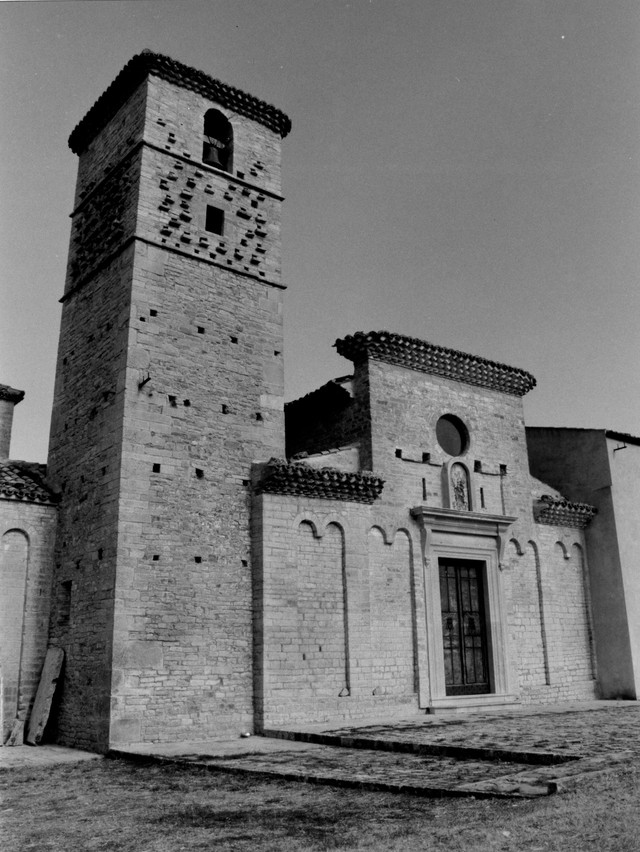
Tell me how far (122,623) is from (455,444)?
29.7ft

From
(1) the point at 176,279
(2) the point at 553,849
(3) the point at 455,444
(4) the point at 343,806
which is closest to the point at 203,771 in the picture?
(4) the point at 343,806

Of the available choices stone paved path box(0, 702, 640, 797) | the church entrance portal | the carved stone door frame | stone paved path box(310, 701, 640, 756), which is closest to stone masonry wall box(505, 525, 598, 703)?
the carved stone door frame

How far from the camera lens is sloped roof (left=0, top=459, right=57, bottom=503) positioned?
14.2 m

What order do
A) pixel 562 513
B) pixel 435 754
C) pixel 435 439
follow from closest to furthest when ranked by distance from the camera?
pixel 435 754 → pixel 435 439 → pixel 562 513

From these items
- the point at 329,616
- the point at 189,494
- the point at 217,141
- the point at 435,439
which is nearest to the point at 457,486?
the point at 435,439

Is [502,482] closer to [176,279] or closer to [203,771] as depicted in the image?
[176,279]

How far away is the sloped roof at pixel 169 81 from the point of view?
15805 mm

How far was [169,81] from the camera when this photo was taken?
1602 cm

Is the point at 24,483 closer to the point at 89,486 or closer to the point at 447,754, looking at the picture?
the point at 89,486

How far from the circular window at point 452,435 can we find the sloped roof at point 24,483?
8676mm

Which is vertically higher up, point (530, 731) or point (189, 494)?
point (189, 494)

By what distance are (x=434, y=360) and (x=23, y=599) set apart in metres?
10.1

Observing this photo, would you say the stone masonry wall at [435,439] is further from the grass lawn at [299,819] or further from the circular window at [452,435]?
the grass lawn at [299,819]

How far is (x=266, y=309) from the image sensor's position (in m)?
16.1
